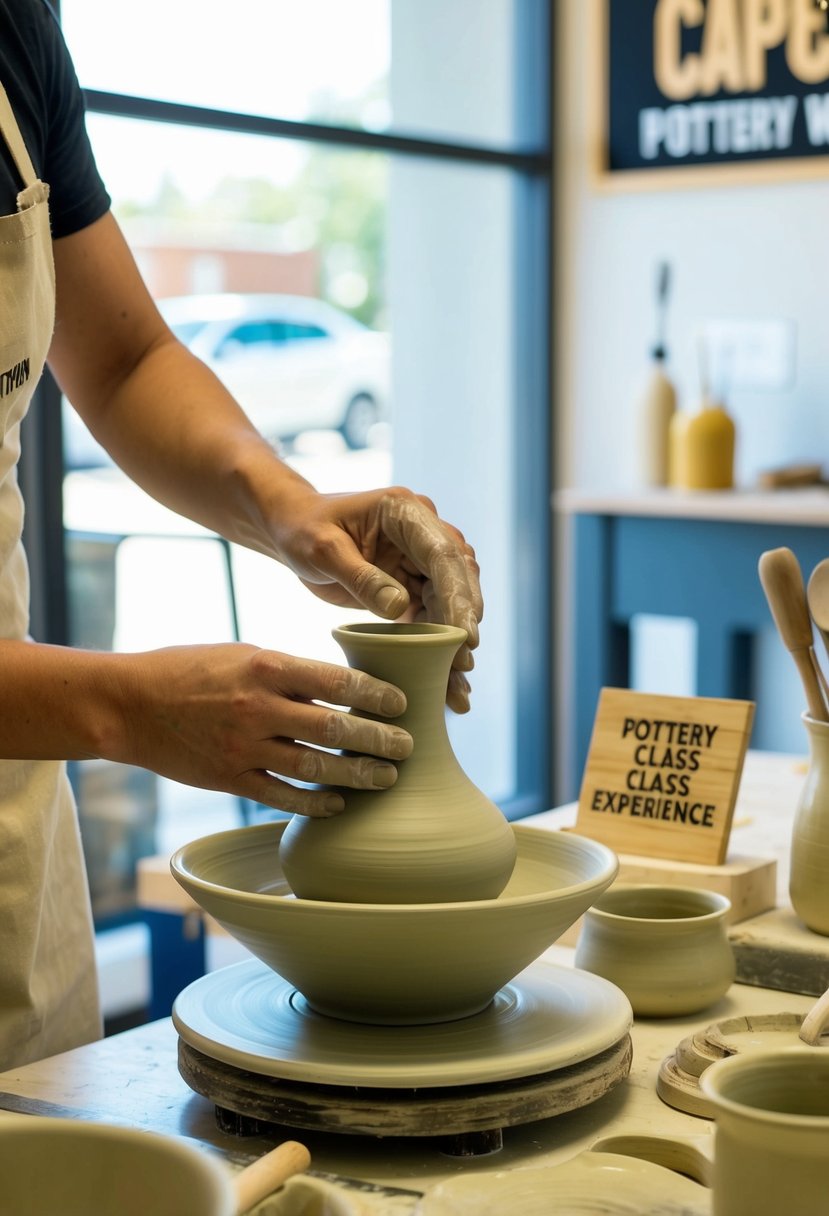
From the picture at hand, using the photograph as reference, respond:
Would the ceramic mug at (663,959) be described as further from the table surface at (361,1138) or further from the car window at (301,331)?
the car window at (301,331)

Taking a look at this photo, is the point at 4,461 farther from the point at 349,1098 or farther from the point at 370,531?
the point at 349,1098

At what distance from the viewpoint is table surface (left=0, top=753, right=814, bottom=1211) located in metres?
0.85

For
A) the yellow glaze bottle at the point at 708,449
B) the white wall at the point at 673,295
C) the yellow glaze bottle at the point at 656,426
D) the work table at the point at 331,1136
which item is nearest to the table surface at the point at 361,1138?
the work table at the point at 331,1136

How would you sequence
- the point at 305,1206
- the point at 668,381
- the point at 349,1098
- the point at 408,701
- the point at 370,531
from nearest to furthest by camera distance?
the point at 305,1206, the point at 349,1098, the point at 408,701, the point at 370,531, the point at 668,381

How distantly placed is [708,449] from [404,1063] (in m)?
2.66

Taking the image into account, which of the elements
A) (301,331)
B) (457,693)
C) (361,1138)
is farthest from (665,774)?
(301,331)

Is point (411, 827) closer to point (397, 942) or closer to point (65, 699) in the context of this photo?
point (397, 942)

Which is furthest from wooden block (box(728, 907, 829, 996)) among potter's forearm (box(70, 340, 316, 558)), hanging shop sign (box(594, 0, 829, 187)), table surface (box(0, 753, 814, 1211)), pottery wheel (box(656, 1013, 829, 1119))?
hanging shop sign (box(594, 0, 829, 187))

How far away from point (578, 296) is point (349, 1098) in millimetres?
3358

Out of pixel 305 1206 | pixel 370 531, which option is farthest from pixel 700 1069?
pixel 370 531

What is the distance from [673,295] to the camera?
3764 millimetres

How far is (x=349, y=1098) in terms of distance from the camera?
856mm

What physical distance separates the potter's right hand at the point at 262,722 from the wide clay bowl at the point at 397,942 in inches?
2.7

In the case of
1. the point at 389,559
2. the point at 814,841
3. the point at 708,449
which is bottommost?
the point at 814,841
